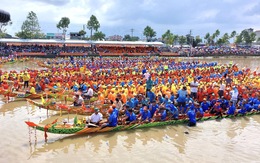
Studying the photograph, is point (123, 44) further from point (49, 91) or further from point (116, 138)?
point (116, 138)

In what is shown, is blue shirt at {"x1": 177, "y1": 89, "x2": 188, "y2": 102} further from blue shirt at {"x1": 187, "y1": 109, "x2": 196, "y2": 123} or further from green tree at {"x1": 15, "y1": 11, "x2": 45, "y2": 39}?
green tree at {"x1": 15, "y1": 11, "x2": 45, "y2": 39}

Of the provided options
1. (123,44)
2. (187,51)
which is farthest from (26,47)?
Answer: (187,51)

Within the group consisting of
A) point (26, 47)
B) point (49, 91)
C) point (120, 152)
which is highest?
point (26, 47)

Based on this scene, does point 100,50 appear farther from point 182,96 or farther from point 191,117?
point 191,117

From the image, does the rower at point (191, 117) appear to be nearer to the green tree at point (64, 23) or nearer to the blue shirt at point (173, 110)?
the blue shirt at point (173, 110)

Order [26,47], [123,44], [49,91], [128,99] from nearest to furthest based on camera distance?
[128,99] < [49,91] < [26,47] < [123,44]

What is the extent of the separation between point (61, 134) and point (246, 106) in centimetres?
878

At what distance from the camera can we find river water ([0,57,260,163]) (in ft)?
28.0

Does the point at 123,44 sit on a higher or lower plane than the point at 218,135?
higher

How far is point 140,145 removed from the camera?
955cm

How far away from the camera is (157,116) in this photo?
37.1ft

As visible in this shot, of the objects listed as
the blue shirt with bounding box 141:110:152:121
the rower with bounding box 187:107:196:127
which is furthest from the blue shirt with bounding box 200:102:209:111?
the blue shirt with bounding box 141:110:152:121

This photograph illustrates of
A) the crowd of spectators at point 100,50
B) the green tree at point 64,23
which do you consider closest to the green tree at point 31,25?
the green tree at point 64,23

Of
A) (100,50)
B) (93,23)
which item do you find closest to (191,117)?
(100,50)
